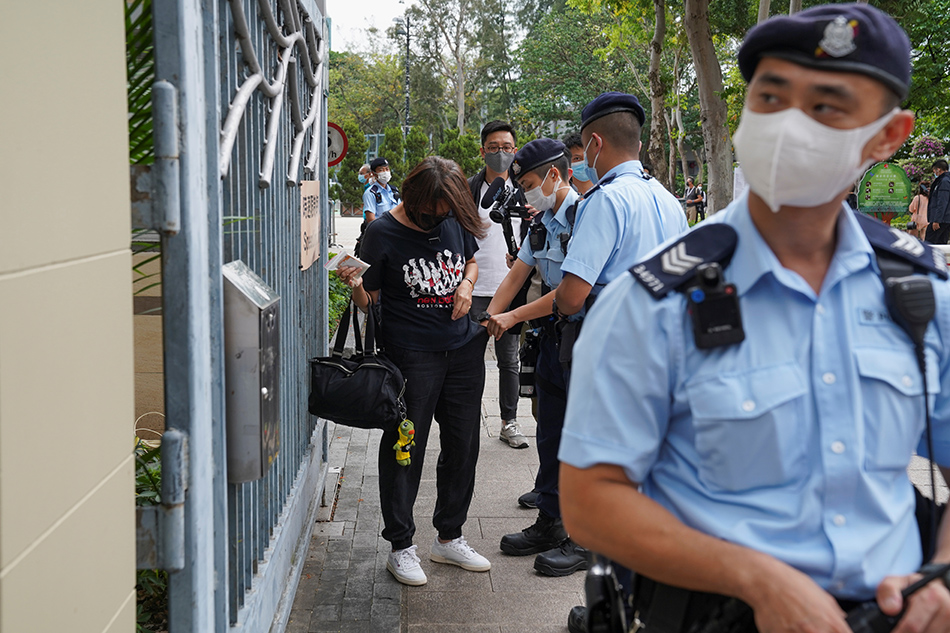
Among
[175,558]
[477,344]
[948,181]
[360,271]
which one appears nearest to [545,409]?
[477,344]

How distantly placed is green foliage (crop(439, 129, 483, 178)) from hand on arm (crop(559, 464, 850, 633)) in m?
27.2

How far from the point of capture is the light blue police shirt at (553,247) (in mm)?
4379

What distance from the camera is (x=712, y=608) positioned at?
1.57 m

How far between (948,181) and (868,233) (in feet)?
48.2

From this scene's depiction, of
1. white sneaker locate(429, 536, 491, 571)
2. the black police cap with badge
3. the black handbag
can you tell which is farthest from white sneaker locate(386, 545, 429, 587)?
the black police cap with badge

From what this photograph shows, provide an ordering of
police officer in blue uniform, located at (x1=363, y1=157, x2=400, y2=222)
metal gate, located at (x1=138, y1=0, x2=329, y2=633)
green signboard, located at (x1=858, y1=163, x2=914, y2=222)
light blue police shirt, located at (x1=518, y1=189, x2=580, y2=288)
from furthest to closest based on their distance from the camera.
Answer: police officer in blue uniform, located at (x1=363, y1=157, x2=400, y2=222) < green signboard, located at (x1=858, y1=163, x2=914, y2=222) < light blue police shirt, located at (x1=518, y1=189, x2=580, y2=288) < metal gate, located at (x1=138, y1=0, x2=329, y2=633)

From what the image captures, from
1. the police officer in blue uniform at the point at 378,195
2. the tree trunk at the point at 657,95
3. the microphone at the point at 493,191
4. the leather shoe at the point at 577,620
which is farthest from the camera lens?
the tree trunk at the point at 657,95

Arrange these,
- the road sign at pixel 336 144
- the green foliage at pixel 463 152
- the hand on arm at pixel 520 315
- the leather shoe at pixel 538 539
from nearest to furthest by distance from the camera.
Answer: the hand on arm at pixel 520 315 < the leather shoe at pixel 538 539 < the road sign at pixel 336 144 < the green foliage at pixel 463 152

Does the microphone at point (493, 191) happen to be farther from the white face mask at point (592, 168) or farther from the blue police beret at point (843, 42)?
the blue police beret at point (843, 42)

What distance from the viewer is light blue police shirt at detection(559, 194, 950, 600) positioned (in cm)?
150

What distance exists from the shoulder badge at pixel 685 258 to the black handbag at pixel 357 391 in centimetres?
237

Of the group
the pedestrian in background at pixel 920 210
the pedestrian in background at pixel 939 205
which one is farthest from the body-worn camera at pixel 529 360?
the pedestrian in background at pixel 920 210

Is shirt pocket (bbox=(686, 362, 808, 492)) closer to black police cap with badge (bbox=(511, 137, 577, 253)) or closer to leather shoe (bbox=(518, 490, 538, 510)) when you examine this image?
black police cap with badge (bbox=(511, 137, 577, 253))

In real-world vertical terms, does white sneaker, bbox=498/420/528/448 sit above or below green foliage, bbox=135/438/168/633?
below
